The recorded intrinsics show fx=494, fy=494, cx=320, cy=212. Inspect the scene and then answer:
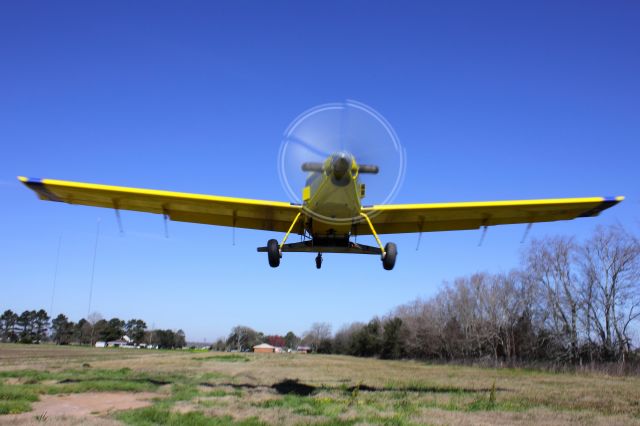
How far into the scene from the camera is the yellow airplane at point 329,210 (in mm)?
14750

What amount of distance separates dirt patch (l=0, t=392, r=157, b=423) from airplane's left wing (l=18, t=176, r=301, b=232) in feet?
23.0

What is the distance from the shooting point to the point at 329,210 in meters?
15.0

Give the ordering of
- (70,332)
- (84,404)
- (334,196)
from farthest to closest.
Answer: (70,332)
(84,404)
(334,196)

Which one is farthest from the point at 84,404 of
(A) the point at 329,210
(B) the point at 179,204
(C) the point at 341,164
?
(C) the point at 341,164

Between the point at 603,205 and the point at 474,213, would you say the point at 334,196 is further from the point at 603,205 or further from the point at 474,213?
the point at 603,205

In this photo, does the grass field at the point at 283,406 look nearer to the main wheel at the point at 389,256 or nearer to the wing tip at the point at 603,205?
the main wheel at the point at 389,256

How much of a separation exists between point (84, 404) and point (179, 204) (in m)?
8.22

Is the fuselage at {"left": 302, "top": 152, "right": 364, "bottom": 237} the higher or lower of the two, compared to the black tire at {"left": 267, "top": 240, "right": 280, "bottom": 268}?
higher

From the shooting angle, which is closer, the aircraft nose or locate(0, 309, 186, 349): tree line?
the aircraft nose

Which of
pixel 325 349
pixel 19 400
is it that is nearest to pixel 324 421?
pixel 19 400

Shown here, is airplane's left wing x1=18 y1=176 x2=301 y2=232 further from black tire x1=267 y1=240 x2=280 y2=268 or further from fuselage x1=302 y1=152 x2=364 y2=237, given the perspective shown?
black tire x1=267 y1=240 x2=280 y2=268

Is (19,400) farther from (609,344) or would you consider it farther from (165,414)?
(609,344)

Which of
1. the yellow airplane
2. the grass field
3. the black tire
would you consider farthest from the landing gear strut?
the grass field

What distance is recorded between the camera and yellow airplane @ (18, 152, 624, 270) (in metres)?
14.8
